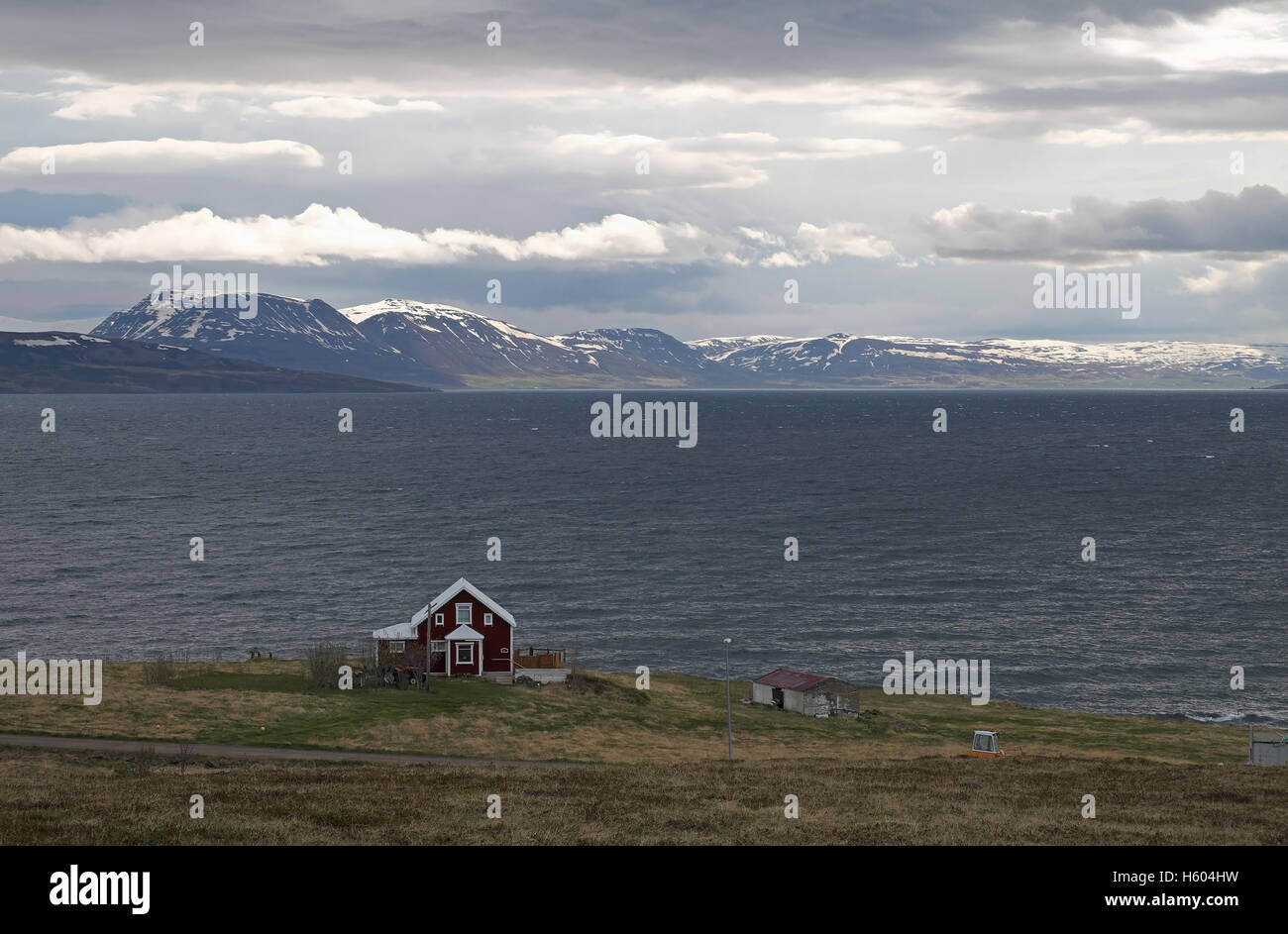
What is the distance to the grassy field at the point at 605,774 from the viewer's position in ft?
82.8

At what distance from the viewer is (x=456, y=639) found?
64.1 m

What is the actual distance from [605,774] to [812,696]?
29.1 m

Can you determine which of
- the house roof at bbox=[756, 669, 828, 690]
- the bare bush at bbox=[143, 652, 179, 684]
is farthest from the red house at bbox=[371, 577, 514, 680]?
the house roof at bbox=[756, 669, 828, 690]

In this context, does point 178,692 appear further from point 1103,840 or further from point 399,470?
point 399,470

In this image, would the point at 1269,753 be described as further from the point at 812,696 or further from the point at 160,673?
the point at 160,673

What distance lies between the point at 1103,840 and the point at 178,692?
150 ft

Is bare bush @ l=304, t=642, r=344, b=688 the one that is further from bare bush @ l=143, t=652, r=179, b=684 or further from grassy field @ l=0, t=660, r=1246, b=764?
bare bush @ l=143, t=652, r=179, b=684

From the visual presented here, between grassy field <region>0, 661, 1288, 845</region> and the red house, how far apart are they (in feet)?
8.31

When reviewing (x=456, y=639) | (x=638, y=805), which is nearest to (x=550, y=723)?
(x=456, y=639)

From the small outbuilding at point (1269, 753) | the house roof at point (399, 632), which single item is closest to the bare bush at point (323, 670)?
the house roof at point (399, 632)

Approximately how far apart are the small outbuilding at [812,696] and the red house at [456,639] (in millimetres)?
15153

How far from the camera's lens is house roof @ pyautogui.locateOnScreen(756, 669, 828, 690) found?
64.5m

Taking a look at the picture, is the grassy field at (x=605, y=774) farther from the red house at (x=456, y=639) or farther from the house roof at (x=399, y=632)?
the house roof at (x=399, y=632)
